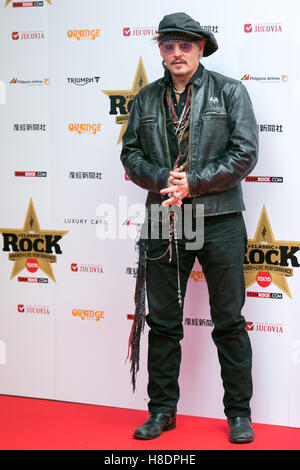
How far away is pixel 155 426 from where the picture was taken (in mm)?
2996

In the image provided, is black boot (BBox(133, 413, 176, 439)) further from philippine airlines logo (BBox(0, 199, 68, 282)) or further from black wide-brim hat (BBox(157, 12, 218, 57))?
black wide-brim hat (BBox(157, 12, 218, 57))

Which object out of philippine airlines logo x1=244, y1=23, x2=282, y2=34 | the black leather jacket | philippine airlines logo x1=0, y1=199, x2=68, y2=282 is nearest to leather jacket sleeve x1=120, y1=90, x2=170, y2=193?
the black leather jacket

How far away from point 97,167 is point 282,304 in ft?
3.74

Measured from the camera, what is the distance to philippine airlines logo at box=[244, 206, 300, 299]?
313 centimetres

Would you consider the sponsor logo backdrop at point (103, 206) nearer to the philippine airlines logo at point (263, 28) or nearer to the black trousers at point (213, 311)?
the philippine airlines logo at point (263, 28)

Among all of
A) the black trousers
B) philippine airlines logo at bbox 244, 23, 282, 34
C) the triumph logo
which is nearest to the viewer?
the black trousers

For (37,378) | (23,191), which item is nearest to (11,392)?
(37,378)

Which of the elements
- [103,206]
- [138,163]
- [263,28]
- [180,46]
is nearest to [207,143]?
[138,163]

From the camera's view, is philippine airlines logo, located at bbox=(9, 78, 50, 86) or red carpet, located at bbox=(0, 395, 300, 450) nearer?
red carpet, located at bbox=(0, 395, 300, 450)

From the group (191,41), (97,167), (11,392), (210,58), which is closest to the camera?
(191,41)

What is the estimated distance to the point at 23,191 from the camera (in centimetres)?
355

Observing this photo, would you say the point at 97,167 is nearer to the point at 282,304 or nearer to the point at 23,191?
the point at 23,191

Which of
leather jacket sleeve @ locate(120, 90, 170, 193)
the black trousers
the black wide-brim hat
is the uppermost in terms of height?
the black wide-brim hat

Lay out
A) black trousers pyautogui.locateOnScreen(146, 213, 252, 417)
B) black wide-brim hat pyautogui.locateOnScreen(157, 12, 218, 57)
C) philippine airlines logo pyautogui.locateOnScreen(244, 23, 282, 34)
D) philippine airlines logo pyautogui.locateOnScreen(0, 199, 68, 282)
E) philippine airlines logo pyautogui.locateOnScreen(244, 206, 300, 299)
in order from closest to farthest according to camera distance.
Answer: black wide-brim hat pyautogui.locateOnScreen(157, 12, 218, 57) < black trousers pyautogui.locateOnScreen(146, 213, 252, 417) < philippine airlines logo pyautogui.locateOnScreen(244, 23, 282, 34) < philippine airlines logo pyautogui.locateOnScreen(244, 206, 300, 299) < philippine airlines logo pyautogui.locateOnScreen(0, 199, 68, 282)
